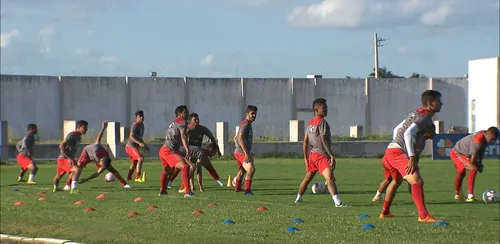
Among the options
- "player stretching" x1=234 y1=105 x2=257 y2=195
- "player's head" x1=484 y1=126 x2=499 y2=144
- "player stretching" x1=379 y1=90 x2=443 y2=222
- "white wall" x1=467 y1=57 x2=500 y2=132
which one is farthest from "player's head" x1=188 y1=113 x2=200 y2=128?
"white wall" x1=467 y1=57 x2=500 y2=132

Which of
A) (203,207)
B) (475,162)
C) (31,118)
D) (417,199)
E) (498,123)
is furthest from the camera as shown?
(31,118)

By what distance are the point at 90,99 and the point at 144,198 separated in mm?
43569

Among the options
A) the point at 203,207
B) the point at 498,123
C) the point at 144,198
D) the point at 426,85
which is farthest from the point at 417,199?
the point at 426,85

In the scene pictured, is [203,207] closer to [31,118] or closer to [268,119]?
[31,118]

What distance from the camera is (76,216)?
53.2ft

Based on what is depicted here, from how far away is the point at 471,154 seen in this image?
19.5m

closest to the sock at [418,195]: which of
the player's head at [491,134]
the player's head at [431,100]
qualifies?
the player's head at [431,100]

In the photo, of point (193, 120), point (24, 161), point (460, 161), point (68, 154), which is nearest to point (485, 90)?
point (24, 161)

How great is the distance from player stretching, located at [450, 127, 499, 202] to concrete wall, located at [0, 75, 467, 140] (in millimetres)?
39696

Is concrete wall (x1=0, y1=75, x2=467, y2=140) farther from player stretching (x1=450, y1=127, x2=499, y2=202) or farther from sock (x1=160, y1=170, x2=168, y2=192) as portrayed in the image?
player stretching (x1=450, y1=127, x2=499, y2=202)

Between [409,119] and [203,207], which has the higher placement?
[409,119]

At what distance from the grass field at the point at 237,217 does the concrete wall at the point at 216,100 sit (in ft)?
120

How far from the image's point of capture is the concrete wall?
61.3 metres

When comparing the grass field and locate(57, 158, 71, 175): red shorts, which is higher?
locate(57, 158, 71, 175): red shorts
